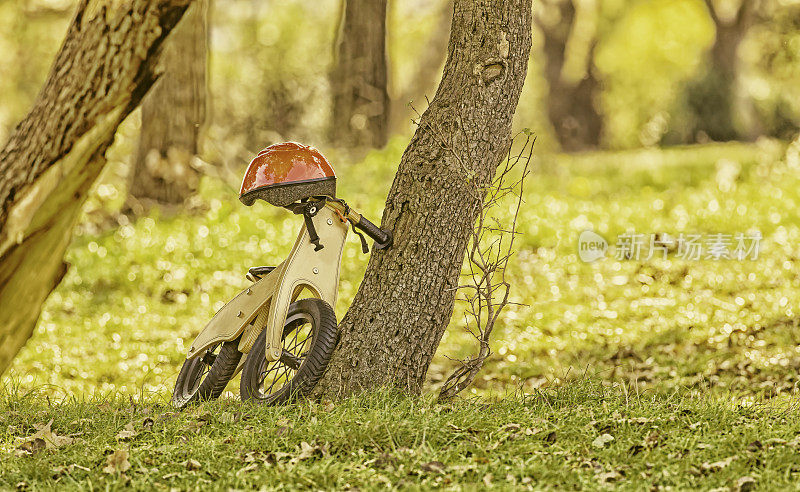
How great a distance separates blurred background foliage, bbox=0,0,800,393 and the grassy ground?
1.3 inches

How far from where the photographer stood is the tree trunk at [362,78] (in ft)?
44.7

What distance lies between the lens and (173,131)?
11133 millimetres

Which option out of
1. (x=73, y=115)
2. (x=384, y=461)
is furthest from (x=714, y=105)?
(x=384, y=461)

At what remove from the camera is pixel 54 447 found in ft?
14.3

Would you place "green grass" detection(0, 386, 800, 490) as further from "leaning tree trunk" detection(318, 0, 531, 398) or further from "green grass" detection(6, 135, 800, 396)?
"green grass" detection(6, 135, 800, 396)

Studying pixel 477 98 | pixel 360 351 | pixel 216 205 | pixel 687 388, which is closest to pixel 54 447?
pixel 360 351

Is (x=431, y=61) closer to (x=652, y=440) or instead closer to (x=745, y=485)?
(x=652, y=440)

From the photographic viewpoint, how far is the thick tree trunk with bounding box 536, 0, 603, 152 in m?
26.7

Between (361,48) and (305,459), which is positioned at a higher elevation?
(361,48)

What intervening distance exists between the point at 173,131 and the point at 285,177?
6765 mm

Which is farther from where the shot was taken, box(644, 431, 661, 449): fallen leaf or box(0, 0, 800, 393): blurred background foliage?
box(0, 0, 800, 393): blurred background foliage

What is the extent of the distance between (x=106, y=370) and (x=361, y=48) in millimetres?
7370

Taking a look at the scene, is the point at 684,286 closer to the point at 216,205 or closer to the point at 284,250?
the point at 284,250

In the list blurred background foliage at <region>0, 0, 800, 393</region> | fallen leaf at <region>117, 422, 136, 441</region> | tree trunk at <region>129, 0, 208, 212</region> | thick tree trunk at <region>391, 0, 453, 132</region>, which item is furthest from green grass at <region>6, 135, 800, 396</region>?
thick tree trunk at <region>391, 0, 453, 132</region>
